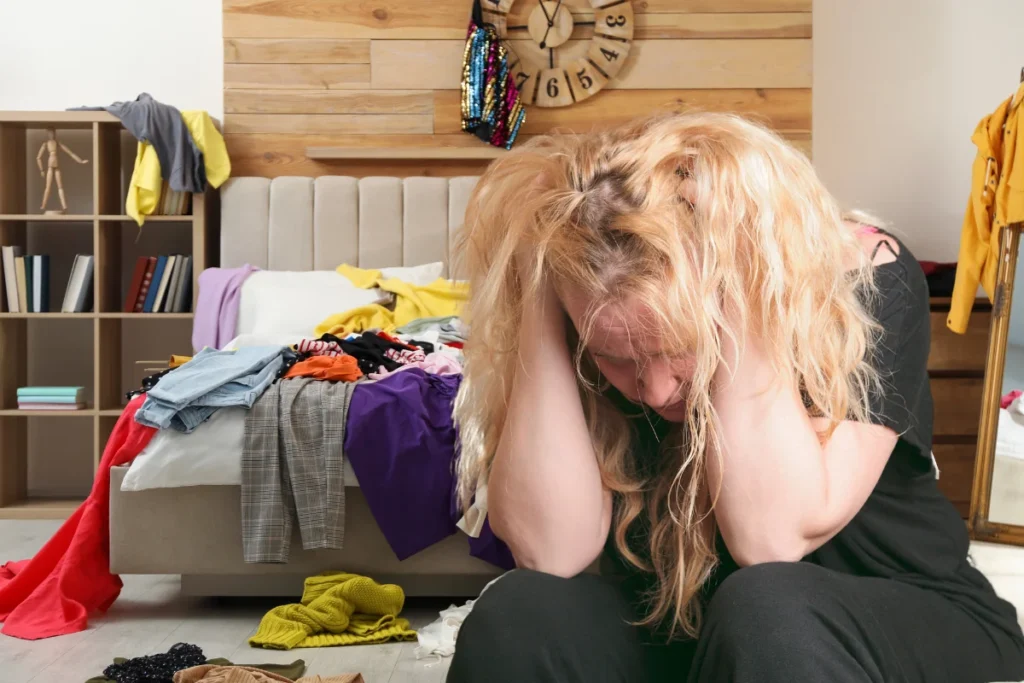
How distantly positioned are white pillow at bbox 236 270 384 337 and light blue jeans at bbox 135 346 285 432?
95 centimetres

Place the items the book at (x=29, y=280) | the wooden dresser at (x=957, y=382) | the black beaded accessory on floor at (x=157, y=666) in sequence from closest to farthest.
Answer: the black beaded accessory on floor at (x=157, y=666), the wooden dresser at (x=957, y=382), the book at (x=29, y=280)

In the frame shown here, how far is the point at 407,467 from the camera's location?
2549 millimetres

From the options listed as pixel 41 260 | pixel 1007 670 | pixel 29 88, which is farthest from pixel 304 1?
pixel 1007 670

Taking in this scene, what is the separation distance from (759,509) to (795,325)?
172 millimetres

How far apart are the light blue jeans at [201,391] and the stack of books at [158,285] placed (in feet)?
5.55

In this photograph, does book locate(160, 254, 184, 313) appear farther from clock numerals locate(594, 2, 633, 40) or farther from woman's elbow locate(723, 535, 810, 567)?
woman's elbow locate(723, 535, 810, 567)

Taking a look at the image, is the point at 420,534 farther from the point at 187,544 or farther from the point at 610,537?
the point at 610,537

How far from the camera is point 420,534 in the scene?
256 centimetres

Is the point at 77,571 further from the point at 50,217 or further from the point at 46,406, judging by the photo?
the point at 50,217

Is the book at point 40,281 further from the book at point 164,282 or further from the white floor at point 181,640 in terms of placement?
the white floor at point 181,640

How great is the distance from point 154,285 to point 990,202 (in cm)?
332

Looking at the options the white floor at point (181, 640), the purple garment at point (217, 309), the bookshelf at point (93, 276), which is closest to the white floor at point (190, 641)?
the white floor at point (181, 640)

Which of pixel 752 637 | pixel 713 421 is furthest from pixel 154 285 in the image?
pixel 752 637

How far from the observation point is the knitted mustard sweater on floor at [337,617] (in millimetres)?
2385
